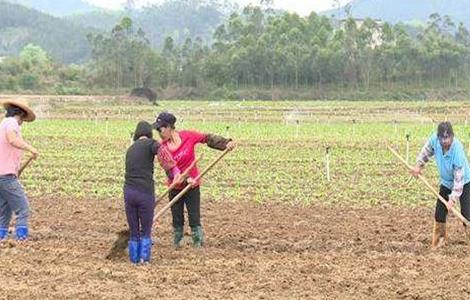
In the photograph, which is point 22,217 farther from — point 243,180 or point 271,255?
point 243,180

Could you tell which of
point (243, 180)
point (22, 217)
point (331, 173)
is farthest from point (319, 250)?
point (331, 173)

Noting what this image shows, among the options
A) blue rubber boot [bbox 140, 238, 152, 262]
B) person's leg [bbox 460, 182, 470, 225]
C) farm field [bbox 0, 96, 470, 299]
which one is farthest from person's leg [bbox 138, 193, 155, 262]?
person's leg [bbox 460, 182, 470, 225]

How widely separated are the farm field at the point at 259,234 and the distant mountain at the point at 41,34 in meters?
128

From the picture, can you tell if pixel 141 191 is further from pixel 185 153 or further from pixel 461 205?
pixel 461 205

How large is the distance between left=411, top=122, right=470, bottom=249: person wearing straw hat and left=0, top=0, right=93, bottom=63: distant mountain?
460 ft

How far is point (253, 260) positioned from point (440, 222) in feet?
8.16

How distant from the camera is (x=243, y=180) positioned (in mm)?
17266

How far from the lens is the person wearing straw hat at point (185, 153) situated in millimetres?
9352

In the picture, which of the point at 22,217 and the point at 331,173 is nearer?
the point at 22,217

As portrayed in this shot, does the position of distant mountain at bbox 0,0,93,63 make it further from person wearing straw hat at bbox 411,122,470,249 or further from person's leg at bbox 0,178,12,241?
person wearing straw hat at bbox 411,122,470,249

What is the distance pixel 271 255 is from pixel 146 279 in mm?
1966

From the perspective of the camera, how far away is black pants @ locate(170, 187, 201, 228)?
380 inches

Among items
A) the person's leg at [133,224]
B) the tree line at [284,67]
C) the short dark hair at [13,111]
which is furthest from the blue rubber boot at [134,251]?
the tree line at [284,67]

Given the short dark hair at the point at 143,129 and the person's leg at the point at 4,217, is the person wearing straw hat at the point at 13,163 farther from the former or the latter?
the short dark hair at the point at 143,129
